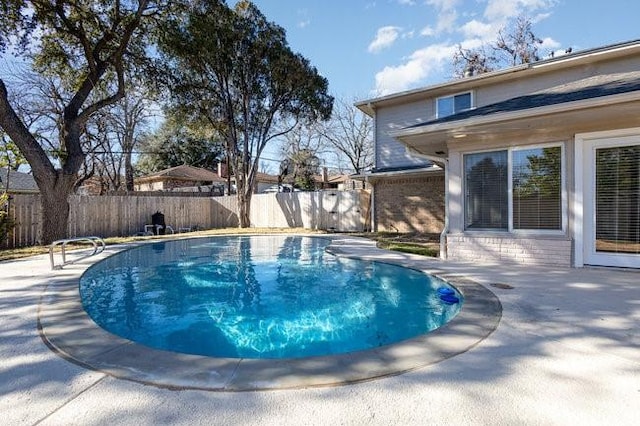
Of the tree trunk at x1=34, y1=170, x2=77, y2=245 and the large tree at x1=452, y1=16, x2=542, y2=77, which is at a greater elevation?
the large tree at x1=452, y1=16, x2=542, y2=77

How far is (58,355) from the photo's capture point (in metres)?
3.00

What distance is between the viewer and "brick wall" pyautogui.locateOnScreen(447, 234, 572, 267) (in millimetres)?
6613

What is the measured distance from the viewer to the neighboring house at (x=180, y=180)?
28.6 meters

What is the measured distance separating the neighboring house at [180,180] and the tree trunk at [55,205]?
1589 centimetres

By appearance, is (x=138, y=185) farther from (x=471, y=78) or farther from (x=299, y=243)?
(x=471, y=78)

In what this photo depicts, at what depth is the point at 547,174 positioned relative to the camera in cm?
684

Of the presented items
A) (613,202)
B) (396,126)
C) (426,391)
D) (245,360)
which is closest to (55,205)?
(245,360)

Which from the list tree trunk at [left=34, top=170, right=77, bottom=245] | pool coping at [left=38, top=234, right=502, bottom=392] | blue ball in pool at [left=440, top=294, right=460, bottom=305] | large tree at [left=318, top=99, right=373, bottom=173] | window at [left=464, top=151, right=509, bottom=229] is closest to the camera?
pool coping at [left=38, top=234, right=502, bottom=392]

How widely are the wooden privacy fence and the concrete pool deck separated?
10.6m

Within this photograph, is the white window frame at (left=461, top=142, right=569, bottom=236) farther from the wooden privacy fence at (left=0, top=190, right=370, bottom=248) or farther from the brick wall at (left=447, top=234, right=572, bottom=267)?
the wooden privacy fence at (left=0, top=190, right=370, bottom=248)

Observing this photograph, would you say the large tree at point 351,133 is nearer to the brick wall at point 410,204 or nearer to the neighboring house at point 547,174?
the brick wall at point 410,204

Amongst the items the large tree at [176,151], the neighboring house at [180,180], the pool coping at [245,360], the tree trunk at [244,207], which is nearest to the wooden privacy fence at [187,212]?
the tree trunk at [244,207]

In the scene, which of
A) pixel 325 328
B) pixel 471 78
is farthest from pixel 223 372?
pixel 471 78

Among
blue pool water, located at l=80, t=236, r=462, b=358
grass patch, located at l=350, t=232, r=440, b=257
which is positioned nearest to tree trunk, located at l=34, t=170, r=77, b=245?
blue pool water, located at l=80, t=236, r=462, b=358
